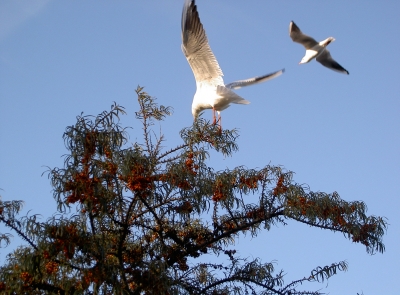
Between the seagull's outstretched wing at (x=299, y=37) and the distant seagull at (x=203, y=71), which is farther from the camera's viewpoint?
the seagull's outstretched wing at (x=299, y=37)

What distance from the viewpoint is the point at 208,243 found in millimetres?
4852

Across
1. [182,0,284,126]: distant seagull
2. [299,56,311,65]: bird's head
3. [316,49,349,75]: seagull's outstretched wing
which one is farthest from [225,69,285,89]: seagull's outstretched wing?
[316,49,349,75]: seagull's outstretched wing

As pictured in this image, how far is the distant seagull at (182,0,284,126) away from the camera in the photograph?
24.3 feet

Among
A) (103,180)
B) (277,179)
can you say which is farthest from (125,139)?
(277,179)

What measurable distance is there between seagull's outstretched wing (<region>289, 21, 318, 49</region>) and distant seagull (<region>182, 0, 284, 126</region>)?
1.61ft

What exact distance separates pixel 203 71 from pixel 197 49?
0.31m

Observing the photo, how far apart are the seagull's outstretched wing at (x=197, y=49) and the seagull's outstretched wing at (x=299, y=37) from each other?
104 cm

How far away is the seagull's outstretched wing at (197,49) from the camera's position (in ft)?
24.3

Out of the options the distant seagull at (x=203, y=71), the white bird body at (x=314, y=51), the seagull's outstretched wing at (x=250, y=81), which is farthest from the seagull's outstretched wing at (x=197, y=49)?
the white bird body at (x=314, y=51)

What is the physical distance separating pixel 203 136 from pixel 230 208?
2.19ft

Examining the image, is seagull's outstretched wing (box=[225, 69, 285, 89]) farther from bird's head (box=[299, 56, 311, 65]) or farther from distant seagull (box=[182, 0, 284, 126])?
bird's head (box=[299, 56, 311, 65])

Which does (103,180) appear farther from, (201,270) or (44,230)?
(201,270)

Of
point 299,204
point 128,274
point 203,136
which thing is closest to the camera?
point 128,274

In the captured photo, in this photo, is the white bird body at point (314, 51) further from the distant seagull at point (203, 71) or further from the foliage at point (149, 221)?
the foliage at point (149, 221)
